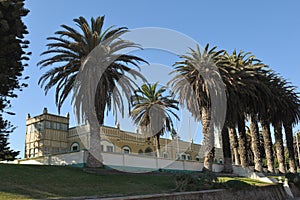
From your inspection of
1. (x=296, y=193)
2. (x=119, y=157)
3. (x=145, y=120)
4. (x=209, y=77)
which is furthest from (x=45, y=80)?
(x=296, y=193)

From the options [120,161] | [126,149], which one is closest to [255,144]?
[126,149]

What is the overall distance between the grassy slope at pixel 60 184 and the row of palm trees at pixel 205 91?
247 inches

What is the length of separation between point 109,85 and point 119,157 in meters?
5.51

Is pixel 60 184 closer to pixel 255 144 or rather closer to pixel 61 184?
pixel 61 184

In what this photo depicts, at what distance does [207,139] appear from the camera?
28.8 metres

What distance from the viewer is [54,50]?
22531 millimetres

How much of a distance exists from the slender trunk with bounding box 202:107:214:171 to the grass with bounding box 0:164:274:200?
1141cm

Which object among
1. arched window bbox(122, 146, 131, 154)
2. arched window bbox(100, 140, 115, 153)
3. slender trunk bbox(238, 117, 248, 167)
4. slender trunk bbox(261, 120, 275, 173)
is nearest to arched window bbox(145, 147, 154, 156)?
arched window bbox(122, 146, 131, 154)

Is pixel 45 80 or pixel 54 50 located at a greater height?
pixel 54 50

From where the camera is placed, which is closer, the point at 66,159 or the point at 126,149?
the point at 66,159

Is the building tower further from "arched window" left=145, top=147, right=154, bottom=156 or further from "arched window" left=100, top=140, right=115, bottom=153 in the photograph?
"arched window" left=145, top=147, right=154, bottom=156

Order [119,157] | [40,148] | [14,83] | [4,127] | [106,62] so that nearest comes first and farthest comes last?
[106,62], [119,157], [14,83], [4,127], [40,148]

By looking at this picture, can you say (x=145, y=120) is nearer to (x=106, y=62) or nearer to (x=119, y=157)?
(x=119, y=157)

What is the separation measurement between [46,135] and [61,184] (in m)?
25.7
